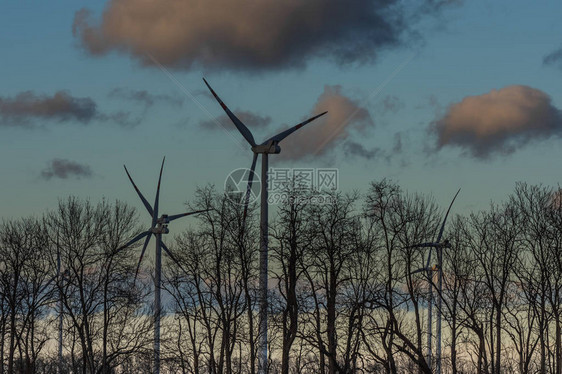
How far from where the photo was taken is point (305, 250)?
56.5 m

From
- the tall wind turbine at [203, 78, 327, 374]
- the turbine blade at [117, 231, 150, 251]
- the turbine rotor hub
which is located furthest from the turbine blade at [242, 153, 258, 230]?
the turbine blade at [117, 231, 150, 251]

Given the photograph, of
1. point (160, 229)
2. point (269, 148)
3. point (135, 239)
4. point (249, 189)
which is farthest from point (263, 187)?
point (160, 229)

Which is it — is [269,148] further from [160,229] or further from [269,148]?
[160,229]

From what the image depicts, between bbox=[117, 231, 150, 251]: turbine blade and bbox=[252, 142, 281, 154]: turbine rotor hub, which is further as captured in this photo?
bbox=[117, 231, 150, 251]: turbine blade

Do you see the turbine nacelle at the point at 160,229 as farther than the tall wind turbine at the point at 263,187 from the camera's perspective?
Yes

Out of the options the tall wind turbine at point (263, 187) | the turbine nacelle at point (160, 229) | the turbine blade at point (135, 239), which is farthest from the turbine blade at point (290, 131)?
the turbine nacelle at point (160, 229)

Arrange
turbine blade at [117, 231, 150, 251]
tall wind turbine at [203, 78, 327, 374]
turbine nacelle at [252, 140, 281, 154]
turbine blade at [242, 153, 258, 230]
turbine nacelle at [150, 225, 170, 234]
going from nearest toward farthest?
tall wind turbine at [203, 78, 327, 374] < turbine nacelle at [252, 140, 281, 154] < turbine blade at [242, 153, 258, 230] < turbine blade at [117, 231, 150, 251] < turbine nacelle at [150, 225, 170, 234]

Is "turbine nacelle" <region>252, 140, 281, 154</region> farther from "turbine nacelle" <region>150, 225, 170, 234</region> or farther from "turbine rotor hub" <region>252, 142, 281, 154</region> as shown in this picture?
"turbine nacelle" <region>150, 225, 170, 234</region>

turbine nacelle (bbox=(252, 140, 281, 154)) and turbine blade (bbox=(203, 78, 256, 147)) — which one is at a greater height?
turbine blade (bbox=(203, 78, 256, 147))

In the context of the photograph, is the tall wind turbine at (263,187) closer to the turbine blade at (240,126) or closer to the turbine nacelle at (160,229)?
the turbine blade at (240,126)

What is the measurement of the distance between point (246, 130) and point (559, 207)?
22095mm

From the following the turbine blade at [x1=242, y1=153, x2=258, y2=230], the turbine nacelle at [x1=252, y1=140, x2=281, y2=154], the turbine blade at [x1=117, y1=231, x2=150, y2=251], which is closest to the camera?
the turbine nacelle at [x1=252, y1=140, x2=281, y2=154]

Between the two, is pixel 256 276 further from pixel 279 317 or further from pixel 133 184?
pixel 133 184

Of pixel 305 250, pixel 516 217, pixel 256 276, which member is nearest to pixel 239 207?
pixel 256 276
